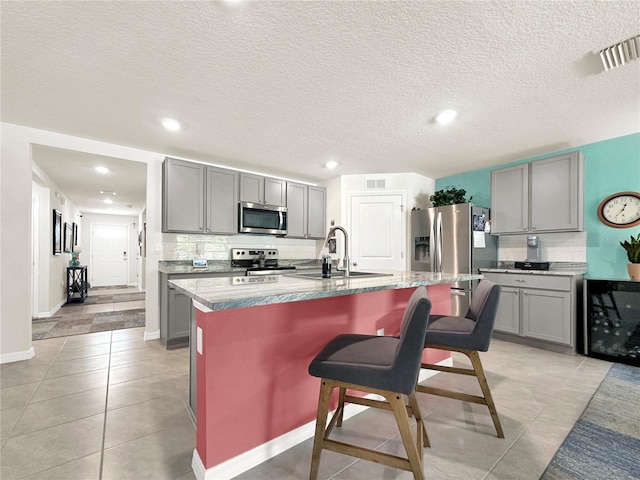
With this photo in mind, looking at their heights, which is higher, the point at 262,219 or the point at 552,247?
the point at 262,219

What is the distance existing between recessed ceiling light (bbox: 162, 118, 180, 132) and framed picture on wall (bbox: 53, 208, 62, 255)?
154 inches

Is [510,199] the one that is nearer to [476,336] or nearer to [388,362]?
[476,336]

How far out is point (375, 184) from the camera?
4.83m

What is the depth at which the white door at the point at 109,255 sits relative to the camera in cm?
884

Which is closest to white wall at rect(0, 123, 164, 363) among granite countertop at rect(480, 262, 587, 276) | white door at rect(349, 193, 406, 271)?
white door at rect(349, 193, 406, 271)

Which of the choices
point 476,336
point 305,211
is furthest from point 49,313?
point 476,336

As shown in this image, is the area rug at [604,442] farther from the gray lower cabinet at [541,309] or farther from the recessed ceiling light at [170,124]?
the recessed ceiling light at [170,124]

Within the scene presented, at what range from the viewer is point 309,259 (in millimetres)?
5328

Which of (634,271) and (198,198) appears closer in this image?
(634,271)

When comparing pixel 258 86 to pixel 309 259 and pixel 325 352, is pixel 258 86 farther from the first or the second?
pixel 309 259

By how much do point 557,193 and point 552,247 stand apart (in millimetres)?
747

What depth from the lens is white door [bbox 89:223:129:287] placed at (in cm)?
884

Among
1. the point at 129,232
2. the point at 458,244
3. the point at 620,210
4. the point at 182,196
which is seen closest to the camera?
the point at 620,210

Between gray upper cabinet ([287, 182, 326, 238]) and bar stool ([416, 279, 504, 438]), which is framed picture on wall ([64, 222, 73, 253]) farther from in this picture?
bar stool ([416, 279, 504, 438])
